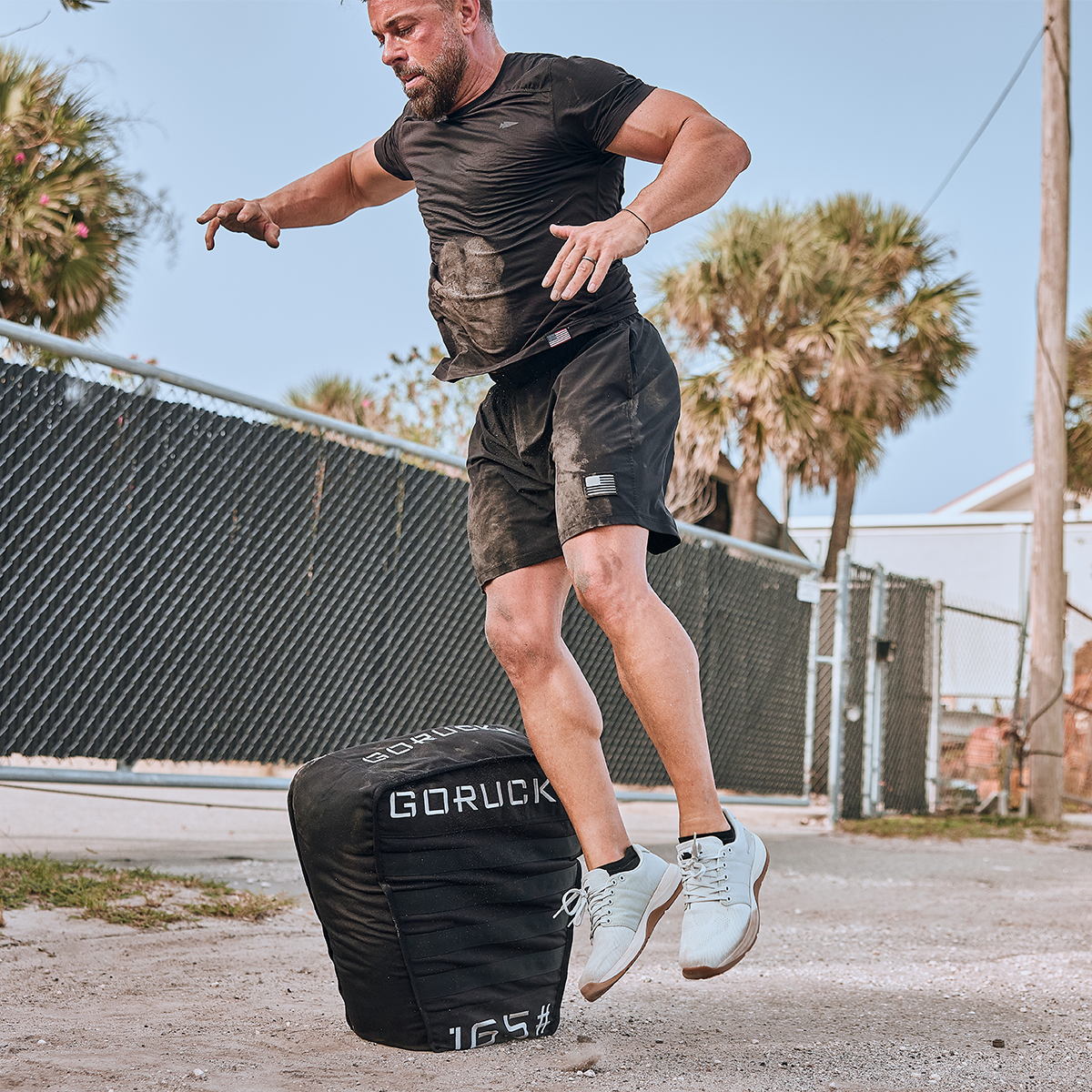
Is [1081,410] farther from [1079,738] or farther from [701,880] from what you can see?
[701,880]

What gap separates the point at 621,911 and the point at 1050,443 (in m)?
8.91

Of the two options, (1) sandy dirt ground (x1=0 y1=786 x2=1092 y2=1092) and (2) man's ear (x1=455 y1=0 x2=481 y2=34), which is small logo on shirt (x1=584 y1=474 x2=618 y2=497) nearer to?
(2) man's ear (x1=455 y1=0 x2=481 y2=34)

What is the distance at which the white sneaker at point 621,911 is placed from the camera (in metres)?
2.29

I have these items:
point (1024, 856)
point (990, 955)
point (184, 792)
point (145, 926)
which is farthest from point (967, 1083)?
point (184, 792)

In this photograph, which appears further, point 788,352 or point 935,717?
point 788,352

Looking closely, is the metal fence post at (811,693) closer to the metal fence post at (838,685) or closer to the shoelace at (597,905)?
the metal fence post at (838,685)

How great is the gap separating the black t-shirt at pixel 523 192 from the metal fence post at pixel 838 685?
630cm

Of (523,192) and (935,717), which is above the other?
(523,192)

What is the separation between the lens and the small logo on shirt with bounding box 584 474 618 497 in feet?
7.81

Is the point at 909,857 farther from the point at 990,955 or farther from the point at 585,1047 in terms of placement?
the point at 585,1047

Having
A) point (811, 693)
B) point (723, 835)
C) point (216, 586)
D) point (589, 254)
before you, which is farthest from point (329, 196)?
point (811, 693)

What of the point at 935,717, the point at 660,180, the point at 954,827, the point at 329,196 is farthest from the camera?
the point at 935,717

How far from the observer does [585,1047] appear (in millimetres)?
2512

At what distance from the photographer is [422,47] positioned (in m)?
2.47
